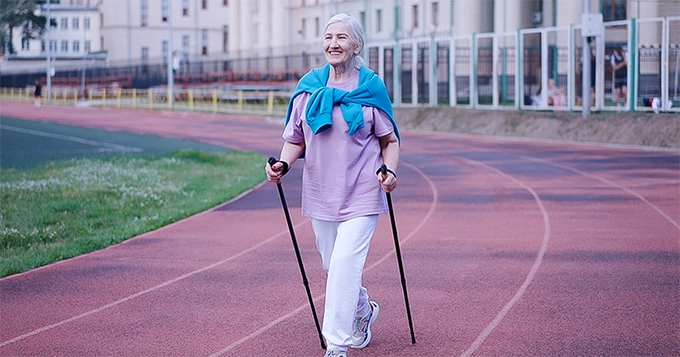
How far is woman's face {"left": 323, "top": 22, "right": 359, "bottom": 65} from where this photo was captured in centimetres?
540

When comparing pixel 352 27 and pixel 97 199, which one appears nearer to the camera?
pixel 352 27

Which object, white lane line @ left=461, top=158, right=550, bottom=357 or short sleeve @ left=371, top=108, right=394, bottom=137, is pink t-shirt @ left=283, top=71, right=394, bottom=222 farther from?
white lane line @ left=461, top=158, right=550, bottom=357

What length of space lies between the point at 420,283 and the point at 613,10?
20867 millimetres

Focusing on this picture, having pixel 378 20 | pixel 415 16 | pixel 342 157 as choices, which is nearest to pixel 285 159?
pixel 342 157

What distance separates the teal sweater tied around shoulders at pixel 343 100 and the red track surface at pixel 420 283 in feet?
4.79

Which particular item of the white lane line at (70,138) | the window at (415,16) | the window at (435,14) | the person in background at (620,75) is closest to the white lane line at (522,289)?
the person in background at (620,75)

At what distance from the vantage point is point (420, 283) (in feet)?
26.5

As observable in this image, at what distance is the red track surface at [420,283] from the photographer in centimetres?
620

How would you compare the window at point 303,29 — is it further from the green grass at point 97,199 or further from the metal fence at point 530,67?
the green grass at point 97,199

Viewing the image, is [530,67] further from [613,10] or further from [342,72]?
[342,72]

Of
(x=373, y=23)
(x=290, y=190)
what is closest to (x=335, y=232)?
(x=290, y=190)

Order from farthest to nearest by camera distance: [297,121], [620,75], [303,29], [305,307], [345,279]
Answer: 1. [303,29]
2. [620,75]
3. [305,307]
4. [297,121]
5. [345,279]

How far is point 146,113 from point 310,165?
44.4 m

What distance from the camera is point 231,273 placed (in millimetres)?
8688
